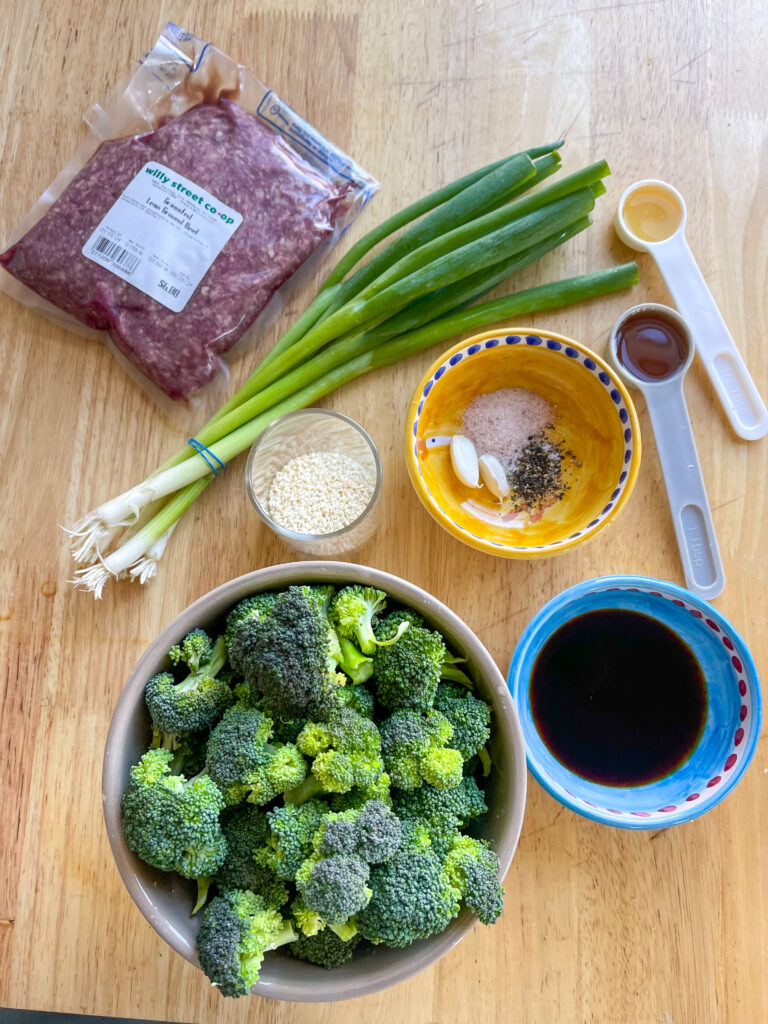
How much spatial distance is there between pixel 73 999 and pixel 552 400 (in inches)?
52.4

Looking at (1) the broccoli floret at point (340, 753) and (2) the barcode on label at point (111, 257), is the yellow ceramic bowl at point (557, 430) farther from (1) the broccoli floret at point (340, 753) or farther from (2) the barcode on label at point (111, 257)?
(2) the barcode on label at point (111, 257)

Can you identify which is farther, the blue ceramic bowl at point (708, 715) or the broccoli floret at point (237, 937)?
the blue ceramic bowl at point (708, 715)

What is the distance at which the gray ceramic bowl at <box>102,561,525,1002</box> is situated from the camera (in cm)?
101

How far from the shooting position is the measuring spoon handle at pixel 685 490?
1390 mm

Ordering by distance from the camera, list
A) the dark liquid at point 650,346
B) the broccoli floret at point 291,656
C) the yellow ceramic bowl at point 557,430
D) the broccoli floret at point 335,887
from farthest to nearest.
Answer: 1. the dark liquid at point 650,346
2. the yellow ceramic bowl at point 557,430
3. the broccoli floret at point 291,656
4. the broccoli floret at point 335,887

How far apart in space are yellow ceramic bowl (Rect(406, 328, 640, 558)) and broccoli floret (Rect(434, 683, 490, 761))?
278 mm

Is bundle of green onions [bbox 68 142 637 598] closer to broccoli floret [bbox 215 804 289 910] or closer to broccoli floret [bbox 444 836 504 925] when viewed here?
broccoli floret [bbox 215 804 289 910]

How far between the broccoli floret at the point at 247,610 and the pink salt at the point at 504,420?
1.70ft

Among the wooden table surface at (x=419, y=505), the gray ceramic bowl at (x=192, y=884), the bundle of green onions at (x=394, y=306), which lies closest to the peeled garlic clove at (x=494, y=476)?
the wooden table surface at (x=419, y=505)

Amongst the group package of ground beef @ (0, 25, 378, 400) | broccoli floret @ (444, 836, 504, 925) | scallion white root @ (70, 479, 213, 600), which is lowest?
broccoli floret @ (444, 836, 504, 925)

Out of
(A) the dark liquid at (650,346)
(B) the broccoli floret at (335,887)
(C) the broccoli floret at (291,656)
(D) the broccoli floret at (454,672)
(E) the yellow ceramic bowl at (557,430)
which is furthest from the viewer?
(A) the dark liquid at (650,346)

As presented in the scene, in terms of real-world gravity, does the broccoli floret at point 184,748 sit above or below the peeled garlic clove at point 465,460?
above

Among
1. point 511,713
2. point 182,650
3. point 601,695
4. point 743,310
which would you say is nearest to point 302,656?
point 182,650

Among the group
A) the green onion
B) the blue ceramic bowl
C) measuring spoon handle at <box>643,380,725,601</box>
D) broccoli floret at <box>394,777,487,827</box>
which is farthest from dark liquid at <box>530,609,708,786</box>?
the green onion
